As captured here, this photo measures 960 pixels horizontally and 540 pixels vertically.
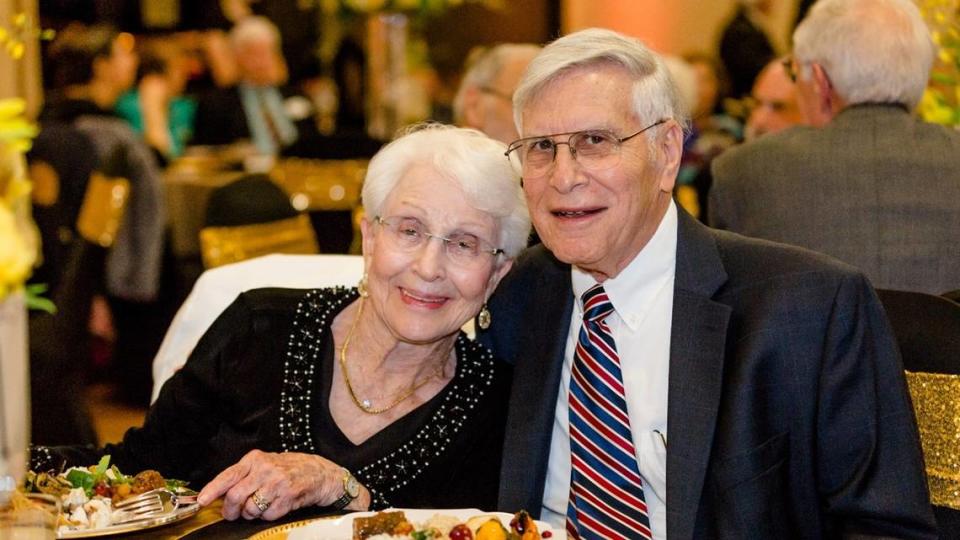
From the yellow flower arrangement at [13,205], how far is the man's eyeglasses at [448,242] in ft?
3.51

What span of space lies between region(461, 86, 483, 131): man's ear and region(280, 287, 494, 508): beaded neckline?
2153mm

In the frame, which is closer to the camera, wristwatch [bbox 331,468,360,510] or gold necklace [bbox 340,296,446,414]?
wristwatch [bbox 331,468,360,510]

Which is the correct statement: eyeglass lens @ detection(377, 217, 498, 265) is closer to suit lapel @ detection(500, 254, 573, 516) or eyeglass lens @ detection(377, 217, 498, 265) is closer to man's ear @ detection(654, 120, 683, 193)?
suit lapel @ detection(500, 254, 573, 516)

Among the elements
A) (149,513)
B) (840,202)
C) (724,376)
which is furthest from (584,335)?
(840,202)

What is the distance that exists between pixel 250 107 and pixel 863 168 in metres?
5.80

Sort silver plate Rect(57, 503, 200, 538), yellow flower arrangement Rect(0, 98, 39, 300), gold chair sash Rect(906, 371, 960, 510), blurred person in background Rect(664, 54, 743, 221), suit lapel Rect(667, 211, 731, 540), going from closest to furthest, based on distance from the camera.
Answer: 1. yellow flower arrangement Rect(0, 98, 39, 300)
2. silver plate Rect(57, 503, 200, 538)
3. suit lapel Rect(667, 211, 731, 540)
4. gold chair sash Rect(906, 371, 960, 510)
5. blurred person in background Rect(664, 54, 743, 221)

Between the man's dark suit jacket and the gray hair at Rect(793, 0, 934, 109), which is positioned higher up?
the gray hair at Rect(793, 0, 934, 109)

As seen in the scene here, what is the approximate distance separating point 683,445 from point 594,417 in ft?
0.70

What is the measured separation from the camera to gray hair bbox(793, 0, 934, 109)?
329 centimetres

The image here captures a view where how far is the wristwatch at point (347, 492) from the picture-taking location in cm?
221

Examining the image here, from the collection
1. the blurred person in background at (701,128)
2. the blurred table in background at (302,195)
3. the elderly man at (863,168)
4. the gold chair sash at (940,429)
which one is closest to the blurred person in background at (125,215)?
the blurred table in background at (302,195)

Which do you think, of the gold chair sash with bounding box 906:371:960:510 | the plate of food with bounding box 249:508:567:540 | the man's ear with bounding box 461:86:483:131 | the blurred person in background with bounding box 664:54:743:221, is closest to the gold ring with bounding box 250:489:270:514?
the plate of food with bounding box 249:508:567:540

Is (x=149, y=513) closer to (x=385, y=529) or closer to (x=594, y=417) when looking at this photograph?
(x=385, y=529)

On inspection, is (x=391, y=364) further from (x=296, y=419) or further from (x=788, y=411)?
(x=788, y=411)
